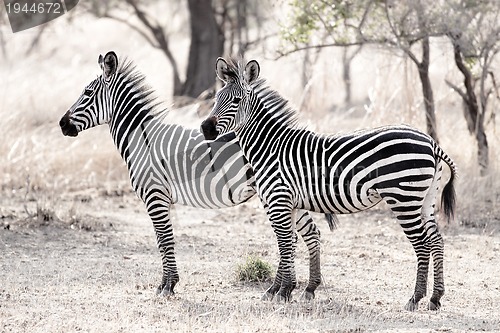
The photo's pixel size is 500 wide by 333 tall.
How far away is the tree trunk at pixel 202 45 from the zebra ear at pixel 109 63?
1094 centimetres

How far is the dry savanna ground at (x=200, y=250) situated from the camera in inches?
238

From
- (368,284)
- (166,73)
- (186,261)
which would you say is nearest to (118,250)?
(186,261)

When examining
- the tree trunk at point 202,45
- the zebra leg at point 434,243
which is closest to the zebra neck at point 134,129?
the zebra leg at point 434,243

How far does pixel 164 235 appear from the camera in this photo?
22.8ft

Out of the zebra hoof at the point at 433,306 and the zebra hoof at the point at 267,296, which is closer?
the zebra hoof at the point at 433,306

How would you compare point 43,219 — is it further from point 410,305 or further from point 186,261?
point 410,305

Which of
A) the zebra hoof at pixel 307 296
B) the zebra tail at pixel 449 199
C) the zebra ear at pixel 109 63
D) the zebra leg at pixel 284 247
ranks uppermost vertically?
the zebra ear at pixel 109 63

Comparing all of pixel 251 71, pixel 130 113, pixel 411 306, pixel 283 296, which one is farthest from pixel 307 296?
pixel 130 113

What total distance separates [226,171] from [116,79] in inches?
49.7

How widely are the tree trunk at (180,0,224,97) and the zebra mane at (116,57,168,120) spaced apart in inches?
426

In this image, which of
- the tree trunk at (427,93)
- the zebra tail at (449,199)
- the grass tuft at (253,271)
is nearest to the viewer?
the zebra tail at (449,199)

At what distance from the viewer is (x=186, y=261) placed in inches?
327

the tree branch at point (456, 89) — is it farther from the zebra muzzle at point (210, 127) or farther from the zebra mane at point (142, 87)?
the zebra muzzle at point (210, 127)

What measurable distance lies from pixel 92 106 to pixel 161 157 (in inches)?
29.5
